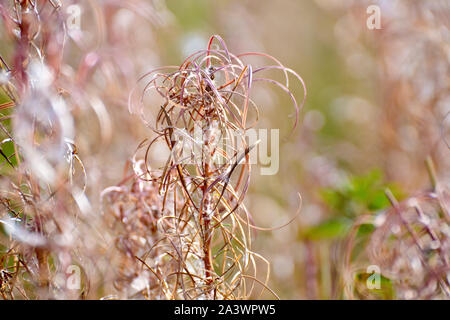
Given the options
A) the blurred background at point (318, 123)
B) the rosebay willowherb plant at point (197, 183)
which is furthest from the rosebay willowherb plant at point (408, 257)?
the rosebay willowherb plant at point (197, 183)

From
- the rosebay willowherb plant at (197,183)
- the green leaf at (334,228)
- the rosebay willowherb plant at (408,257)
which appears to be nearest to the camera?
the rosebay willowherb plant at (197,183)

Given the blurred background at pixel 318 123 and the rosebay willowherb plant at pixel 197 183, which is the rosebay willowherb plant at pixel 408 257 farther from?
the rosebay willowherb plant at pixel 197 183

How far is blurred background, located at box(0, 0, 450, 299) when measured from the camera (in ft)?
2.28

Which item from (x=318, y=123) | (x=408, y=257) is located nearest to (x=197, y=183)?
(x=408, y=257)

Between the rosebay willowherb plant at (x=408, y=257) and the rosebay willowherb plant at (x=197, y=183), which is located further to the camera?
the rosebay willowherb plant at (x=408, y=257)

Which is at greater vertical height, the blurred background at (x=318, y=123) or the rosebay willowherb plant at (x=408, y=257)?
the blurred background at (x=318, y=123)

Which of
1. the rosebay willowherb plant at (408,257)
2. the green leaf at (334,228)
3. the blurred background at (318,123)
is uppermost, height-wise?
the blurred background at (318,123)

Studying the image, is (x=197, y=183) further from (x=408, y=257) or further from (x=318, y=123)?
(x=318, y=123)

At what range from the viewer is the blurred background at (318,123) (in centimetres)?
70

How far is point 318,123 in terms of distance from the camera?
1102 millimetres

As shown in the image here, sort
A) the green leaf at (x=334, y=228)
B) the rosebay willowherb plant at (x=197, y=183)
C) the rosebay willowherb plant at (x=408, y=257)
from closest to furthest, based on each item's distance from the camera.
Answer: the rosebay willowherb plant at (x=197, y=183), the rosebay willowherb plant at (x=408, y=257), the green leaf at (x=334, y=228)
